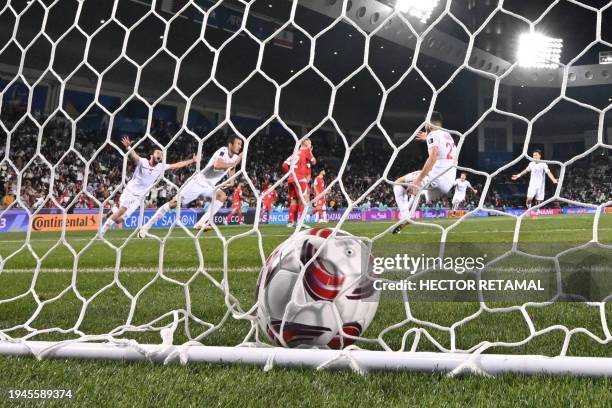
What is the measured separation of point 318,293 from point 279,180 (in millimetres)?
431

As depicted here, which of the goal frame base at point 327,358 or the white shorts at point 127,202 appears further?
the white shorts at point 127,202

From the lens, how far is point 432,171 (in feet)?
7.73

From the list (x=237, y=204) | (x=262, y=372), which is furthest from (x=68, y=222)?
(x=262, y=372)

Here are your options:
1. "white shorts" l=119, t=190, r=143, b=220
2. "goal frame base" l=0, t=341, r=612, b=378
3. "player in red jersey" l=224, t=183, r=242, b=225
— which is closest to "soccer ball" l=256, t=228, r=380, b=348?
"goal frame base" l=0, t=341, r=612, b=378

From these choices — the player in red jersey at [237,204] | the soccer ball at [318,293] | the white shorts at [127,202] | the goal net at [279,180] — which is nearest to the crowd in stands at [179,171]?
the goal net at [279,180]

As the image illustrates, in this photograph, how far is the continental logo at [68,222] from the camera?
10.4 metres

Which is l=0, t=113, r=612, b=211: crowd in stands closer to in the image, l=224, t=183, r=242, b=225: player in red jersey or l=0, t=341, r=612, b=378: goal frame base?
l=224, t=183, r=242, b=225: player in red jersey

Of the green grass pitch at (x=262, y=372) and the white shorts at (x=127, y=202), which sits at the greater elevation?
the green grass pitch at (x=262, y=372)

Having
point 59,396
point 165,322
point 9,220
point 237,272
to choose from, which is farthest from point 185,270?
point 9,220

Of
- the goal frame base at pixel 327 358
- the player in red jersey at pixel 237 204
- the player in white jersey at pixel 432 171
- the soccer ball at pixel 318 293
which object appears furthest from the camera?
the player in red jersey at pixel 237 204

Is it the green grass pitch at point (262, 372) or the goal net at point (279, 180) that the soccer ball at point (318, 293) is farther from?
the green grass pitch at point (262, 372)

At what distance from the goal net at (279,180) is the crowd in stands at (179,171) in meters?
0.10

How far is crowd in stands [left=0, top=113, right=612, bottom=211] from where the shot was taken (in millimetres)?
9445

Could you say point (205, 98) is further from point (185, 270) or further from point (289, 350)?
point (289, 350)
